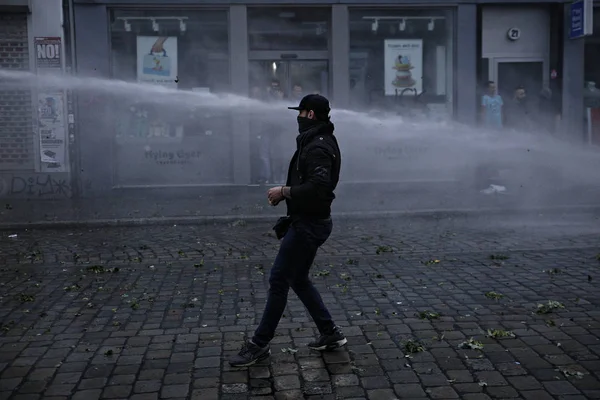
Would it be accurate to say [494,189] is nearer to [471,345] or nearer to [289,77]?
[289,77]

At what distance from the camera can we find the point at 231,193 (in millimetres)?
14672

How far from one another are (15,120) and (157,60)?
317 cm

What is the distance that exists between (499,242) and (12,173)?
9.91 m

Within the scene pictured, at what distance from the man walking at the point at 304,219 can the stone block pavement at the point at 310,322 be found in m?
0.15

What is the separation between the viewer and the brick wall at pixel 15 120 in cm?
1420

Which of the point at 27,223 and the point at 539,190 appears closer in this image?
the point at 27,223

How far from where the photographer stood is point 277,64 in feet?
50.0

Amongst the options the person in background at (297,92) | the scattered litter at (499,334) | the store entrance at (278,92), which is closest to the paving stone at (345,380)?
Result: the scattered litter at (499,334)

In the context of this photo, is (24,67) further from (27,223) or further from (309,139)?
(309,139)

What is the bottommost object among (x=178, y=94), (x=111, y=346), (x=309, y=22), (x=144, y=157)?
(x=111, y=346)

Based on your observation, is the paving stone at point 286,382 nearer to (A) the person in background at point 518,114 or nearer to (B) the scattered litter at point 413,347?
(B) the scattered litter at point 413,347

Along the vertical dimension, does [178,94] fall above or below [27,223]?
above

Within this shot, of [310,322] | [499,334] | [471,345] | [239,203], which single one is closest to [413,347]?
[471,345]

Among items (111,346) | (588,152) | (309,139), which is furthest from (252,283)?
(588,152)
